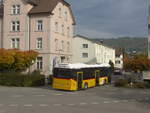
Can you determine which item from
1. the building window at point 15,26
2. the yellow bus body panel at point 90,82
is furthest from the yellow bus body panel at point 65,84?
the building window at point 15,26

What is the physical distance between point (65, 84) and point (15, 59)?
15.0m

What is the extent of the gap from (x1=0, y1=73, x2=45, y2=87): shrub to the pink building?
10.2m

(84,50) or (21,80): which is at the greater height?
(84,50)

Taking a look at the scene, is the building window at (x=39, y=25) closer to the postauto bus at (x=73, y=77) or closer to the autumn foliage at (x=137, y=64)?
the autumn foliage at (x=137, y=64)

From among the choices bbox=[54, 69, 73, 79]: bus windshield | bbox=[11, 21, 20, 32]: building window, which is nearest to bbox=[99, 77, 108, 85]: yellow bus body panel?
bbox=[54, 69, 73, 79]: bus windshield

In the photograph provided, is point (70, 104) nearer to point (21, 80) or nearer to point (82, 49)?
point (21, 80)

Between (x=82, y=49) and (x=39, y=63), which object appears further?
(x=82, y=49)

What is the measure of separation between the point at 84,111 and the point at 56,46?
111 ft

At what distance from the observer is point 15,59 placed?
42375 millimetres

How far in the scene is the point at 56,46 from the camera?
4928 cm

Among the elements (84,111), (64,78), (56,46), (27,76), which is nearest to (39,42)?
Answer: (56,46)

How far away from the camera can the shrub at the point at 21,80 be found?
118 feet

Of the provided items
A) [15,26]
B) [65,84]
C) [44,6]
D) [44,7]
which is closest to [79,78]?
[65,84]

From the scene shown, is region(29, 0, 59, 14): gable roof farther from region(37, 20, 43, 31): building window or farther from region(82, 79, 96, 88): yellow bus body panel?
region(82, 79, 96, 88): yellow bus body panel
